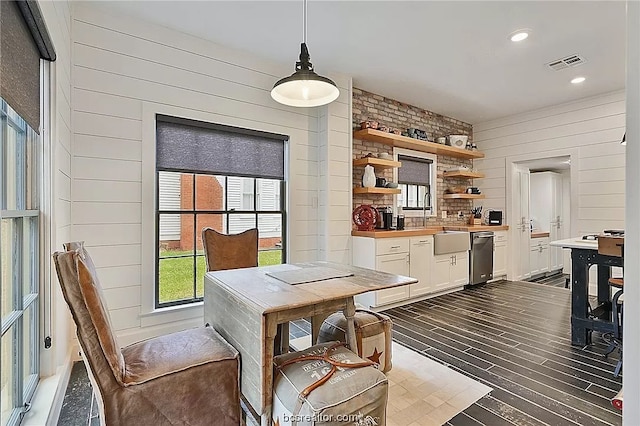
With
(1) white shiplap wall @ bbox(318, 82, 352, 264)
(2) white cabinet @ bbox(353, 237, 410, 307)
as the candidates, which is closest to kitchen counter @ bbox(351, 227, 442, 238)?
(2) white cabinet @ bbox(353, 237, 410, 307)

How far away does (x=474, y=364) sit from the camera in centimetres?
267

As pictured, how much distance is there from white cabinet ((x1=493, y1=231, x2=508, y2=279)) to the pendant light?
4.59 meters

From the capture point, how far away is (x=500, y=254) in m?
5.80

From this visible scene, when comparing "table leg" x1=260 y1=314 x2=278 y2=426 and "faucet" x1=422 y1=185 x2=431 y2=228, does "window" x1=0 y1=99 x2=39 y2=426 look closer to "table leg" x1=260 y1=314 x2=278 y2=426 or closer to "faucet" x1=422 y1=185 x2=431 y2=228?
"table leg" x1=260 y1=314 x2=278 y2=426

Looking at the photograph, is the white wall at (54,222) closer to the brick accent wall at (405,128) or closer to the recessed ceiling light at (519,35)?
the brick accent wall at (405,128)

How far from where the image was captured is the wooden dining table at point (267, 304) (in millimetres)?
1604

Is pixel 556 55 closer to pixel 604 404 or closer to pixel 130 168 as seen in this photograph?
pixel 604 404

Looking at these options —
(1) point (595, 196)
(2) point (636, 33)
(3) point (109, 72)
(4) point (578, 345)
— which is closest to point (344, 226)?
(4) point (578, 345)

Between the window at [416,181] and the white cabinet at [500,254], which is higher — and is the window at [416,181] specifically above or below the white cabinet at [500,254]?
above

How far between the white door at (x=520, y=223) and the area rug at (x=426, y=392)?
4198 millimetres

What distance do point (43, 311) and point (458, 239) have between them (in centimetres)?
479

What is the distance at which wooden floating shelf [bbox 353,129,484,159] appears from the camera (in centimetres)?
450

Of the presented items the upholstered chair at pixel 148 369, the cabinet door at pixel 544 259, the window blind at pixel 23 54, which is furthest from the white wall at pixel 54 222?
the cabinet door at pixel 544 259

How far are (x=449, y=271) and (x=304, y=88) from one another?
370 centimetres
